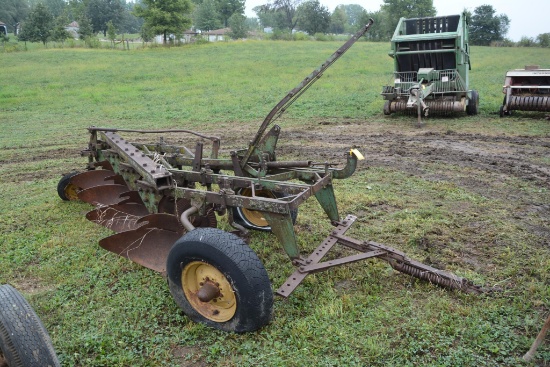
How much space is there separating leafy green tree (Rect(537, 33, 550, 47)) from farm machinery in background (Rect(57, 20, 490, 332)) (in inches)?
1865

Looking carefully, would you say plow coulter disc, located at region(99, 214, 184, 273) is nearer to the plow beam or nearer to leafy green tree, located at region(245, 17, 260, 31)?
the plow beam

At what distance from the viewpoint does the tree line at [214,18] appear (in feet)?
146

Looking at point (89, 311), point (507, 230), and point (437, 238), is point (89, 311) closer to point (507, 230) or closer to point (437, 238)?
point (437, 238)

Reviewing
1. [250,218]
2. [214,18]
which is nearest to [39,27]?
[214,18]

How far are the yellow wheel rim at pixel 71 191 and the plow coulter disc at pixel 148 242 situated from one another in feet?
7.75

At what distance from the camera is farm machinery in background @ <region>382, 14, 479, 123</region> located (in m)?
11.9

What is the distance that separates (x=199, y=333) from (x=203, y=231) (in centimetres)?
77

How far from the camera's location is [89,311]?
12.6 feet

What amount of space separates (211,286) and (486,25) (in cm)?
6377

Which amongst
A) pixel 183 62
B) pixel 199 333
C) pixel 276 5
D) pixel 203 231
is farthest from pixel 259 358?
pixel 276 5

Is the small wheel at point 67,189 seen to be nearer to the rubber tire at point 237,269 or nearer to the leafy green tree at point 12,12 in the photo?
the rubber tire at point 237,269

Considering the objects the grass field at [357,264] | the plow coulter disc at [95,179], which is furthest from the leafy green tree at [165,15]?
the plow coulter disc at [95,179]

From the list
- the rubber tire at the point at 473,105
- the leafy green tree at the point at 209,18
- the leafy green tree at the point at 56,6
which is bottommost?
the rubber tire at the point at 473,105

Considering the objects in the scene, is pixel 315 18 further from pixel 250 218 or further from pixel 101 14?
pixel 250 218
